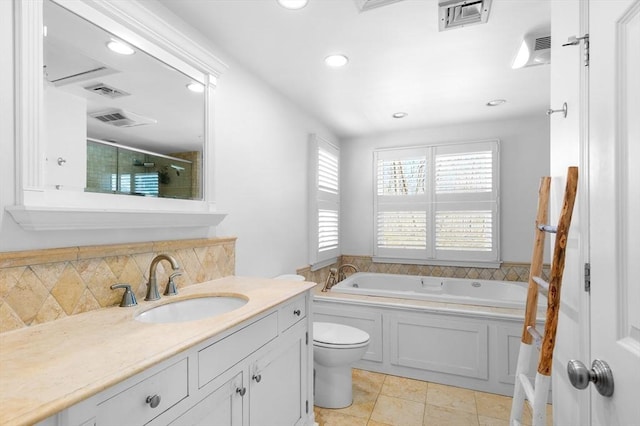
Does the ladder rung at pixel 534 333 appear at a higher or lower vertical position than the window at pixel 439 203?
lower

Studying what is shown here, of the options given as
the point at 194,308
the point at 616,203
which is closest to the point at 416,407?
the point at 194,308

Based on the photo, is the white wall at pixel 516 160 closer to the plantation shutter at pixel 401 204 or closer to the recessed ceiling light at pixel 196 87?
the plantation shutter at pixel 401 204

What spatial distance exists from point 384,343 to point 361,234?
5.57 feet

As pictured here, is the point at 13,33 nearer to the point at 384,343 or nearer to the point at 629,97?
the point at 629,97

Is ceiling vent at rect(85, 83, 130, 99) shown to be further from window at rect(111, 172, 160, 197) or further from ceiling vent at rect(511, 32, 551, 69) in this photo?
ceiling vent at rect(511, 32, 551, 69)

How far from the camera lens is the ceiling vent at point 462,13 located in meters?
1.66

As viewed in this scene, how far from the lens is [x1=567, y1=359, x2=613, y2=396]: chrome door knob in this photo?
0.77 m

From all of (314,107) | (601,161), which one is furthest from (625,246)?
(314,107)

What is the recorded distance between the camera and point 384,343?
9.37 ft

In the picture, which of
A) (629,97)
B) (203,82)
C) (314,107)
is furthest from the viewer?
(314,107)

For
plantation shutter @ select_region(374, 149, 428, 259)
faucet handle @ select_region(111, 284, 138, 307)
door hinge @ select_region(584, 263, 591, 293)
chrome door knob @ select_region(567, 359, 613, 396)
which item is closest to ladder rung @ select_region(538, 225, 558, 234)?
door hinge @ select_region(584, 263, 591, 293)

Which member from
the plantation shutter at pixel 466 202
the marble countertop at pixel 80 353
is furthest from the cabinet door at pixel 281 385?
the plantation shutter at pixel 466 202

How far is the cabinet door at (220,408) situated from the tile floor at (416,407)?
3.49 feet

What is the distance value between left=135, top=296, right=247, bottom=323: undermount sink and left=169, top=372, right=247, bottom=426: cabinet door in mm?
433
